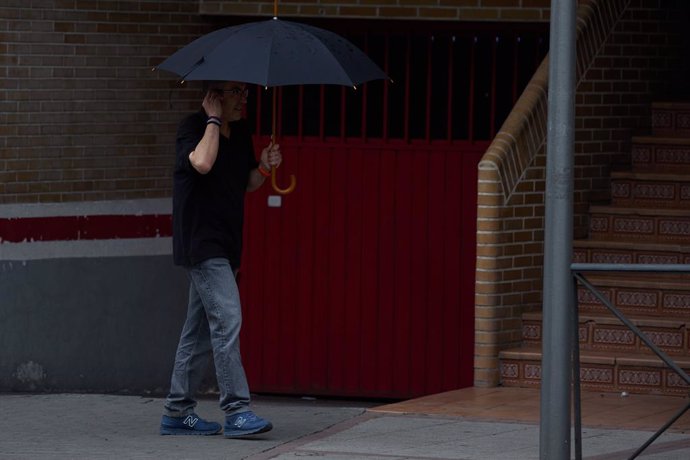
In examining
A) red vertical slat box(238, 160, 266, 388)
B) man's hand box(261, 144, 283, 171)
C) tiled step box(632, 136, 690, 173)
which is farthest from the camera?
red vertical slat box(238, 160, 266, 388)

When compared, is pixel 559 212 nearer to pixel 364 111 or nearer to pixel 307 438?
pixel 307 438

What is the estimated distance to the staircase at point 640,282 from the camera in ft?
31.1

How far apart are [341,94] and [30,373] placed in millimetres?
3014

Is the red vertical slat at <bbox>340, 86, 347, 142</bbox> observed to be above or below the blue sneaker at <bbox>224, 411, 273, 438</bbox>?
above

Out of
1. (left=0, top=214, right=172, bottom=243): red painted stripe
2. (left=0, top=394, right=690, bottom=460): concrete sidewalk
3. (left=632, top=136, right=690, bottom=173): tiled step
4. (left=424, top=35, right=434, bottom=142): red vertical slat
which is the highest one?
(left=424, top=35, right=434, bottom=142): red vertical slat

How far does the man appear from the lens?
786 centimetres

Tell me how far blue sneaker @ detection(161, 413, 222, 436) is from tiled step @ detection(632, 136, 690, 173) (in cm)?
411

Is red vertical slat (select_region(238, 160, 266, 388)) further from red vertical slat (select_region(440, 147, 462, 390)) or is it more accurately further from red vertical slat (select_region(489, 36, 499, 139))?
red vertical slat (select_region(489, 36, 499, 139))

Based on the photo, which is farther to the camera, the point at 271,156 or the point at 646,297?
the point at 646,297

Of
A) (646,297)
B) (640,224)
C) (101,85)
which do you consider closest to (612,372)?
(646,297)

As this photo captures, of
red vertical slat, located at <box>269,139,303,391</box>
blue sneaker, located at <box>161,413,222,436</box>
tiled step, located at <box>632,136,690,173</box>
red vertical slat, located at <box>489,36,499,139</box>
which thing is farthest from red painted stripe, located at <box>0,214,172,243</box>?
tiled step, located at <box>632,136,690,173</box>

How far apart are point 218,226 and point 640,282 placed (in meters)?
3.20

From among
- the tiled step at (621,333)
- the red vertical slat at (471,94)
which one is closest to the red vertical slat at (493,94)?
the red vertical slat at (471,94)

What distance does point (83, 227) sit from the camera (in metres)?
10.9
